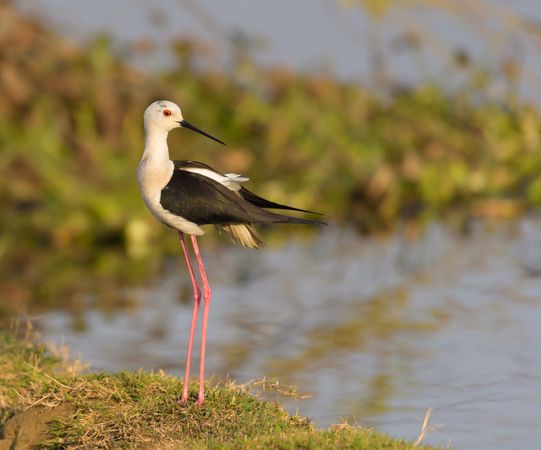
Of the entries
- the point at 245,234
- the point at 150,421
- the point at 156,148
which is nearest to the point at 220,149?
the point at 245,234

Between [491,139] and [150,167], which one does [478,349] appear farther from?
[491,139]

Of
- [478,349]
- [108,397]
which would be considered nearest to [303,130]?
[478,349]

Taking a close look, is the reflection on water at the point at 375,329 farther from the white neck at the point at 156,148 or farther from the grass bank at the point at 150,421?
the white neck at the point at 156,148

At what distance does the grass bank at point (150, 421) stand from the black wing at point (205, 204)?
765 millimetres

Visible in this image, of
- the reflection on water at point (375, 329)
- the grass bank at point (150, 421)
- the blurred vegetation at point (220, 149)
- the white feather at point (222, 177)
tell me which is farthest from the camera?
the blurred vegetation at point (220, 149)

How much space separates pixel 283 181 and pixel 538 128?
3414 mm

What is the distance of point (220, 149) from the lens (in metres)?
13.2

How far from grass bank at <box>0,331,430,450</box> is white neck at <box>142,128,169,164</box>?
0.98m

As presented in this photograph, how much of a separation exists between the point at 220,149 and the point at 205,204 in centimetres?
780

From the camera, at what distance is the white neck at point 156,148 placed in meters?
5.43

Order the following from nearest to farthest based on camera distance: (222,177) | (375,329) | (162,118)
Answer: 1. (162,118)
2. (222,177)
3. (375,329)

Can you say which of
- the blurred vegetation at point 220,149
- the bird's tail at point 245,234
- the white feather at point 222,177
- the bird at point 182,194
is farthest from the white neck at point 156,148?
the blurred vegetation at point 220,149

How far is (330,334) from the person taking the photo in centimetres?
882

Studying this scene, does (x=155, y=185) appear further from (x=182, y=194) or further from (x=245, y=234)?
(x=245, y=234)
